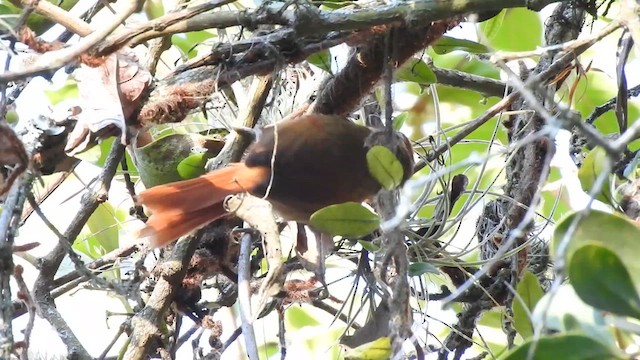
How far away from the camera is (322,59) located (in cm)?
96

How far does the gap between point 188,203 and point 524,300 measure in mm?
Answer: 396

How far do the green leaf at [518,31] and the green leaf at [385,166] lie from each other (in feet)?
1.59

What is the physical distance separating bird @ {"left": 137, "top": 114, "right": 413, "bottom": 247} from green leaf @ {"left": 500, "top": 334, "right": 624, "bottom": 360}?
0.37 meters

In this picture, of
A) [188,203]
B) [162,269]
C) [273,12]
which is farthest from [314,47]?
[162,269]

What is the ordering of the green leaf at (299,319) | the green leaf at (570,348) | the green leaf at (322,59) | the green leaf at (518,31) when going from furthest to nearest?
1. the green leaf at (299,319)
2. the green leaf at (518,31)
3. the green leaf at (322,59)
4. the green leaf at (570,348)

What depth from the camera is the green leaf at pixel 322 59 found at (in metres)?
0.95

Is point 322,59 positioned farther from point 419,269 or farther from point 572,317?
point 572,317

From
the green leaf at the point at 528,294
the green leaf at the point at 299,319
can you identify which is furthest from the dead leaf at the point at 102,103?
the green leaf at the point at 299,319

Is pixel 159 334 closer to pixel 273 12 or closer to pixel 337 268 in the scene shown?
pixel 337 268

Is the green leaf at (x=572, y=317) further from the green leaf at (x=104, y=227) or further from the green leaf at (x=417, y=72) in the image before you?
the green leaf at (x=104, y=227)

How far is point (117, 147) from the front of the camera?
1018 millimetres

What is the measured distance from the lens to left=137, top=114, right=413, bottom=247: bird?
0.85 metres

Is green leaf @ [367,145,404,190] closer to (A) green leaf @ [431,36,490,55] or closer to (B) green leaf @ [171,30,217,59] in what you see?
(A) green leaf @ [431,36,490,55]

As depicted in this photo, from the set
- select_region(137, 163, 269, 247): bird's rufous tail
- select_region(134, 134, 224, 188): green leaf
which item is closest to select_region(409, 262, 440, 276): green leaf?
select_region(137, 163, 269, 247): bird's rufous tail
